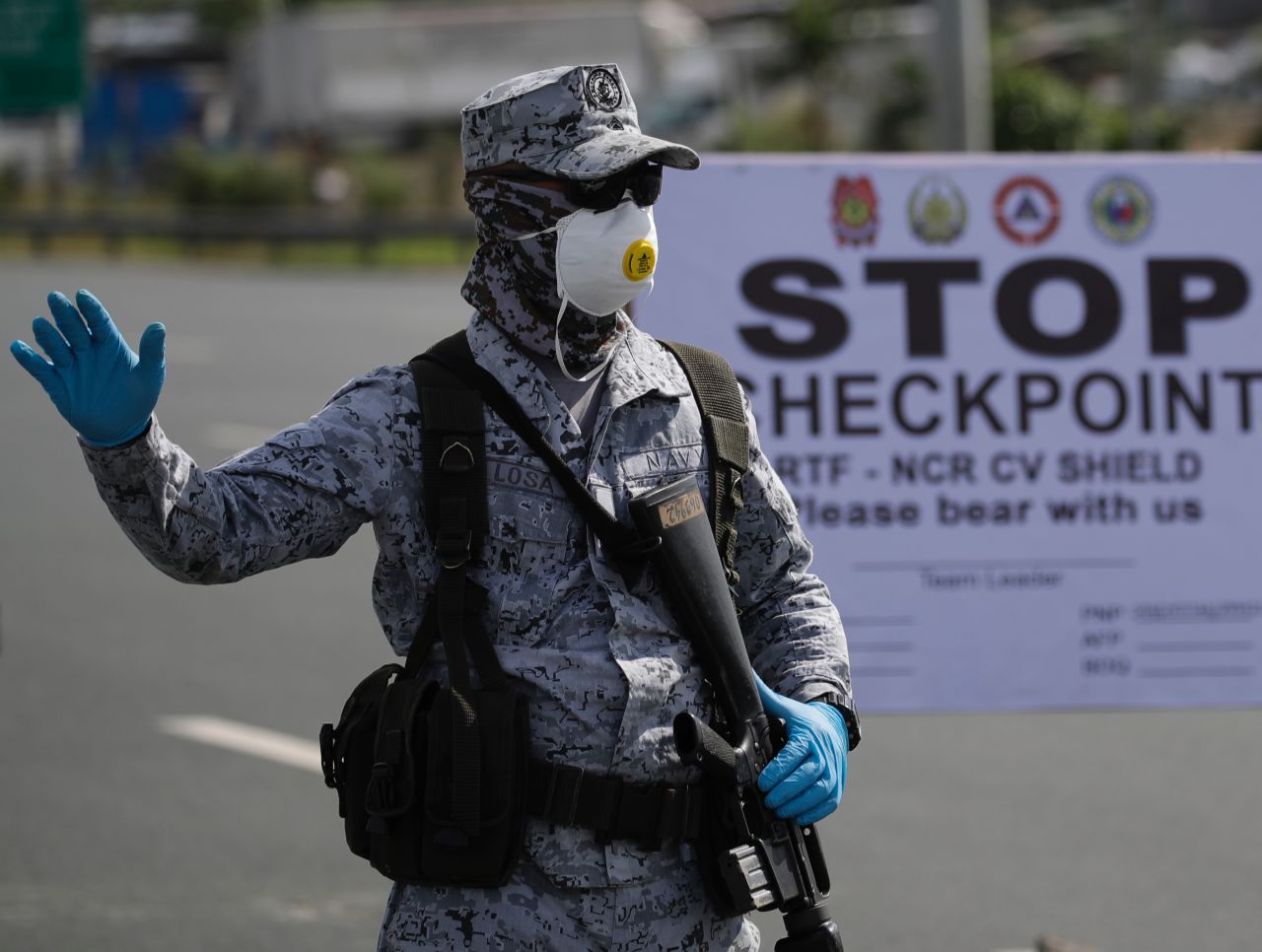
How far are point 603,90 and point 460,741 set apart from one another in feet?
3.08

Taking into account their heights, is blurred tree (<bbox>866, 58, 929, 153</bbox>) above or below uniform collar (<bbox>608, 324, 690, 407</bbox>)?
above

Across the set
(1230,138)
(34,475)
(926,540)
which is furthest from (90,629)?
(1230,138)

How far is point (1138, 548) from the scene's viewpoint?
4586 millimetres

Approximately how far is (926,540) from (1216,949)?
1.37 m

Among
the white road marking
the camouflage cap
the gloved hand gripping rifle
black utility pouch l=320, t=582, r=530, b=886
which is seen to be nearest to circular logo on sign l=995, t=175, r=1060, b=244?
the camouflage cap

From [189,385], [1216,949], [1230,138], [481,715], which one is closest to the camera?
[481,715]

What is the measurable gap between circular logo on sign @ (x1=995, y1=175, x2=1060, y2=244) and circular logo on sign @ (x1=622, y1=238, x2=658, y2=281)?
6.50 feet

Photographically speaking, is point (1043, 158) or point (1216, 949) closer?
point (1043, 158)

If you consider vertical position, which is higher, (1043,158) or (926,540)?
(1043,158)

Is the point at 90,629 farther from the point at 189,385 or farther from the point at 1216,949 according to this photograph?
the point at 189,385

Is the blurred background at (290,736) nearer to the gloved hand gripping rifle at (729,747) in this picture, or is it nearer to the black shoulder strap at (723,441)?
the black shoulder strap at (723,441)

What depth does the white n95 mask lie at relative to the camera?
2.68 m

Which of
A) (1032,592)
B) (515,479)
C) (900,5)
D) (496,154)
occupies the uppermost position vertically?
(900,5)

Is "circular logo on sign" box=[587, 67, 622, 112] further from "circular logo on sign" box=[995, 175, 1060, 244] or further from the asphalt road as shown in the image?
the asphalt road
